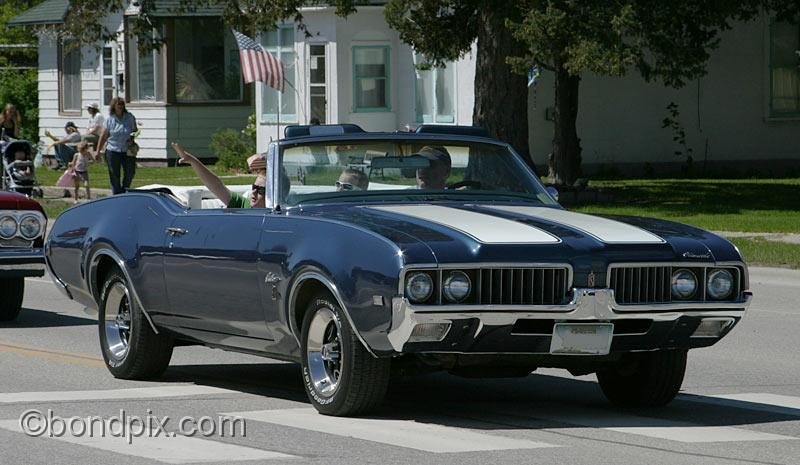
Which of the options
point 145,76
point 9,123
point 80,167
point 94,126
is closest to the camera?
point 9,123

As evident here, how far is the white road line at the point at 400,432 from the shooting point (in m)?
7.93

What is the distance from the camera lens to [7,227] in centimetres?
1356

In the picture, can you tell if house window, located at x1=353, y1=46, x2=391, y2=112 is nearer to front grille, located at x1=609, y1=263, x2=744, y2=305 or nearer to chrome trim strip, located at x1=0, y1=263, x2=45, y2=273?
chrome trim strip, located at x1=0, y1=263, x2=45, y2=273

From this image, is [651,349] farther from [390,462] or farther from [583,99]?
[583,99]

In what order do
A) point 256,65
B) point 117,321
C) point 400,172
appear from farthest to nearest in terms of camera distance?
point 256,65 → point 117,321 → point 400,172

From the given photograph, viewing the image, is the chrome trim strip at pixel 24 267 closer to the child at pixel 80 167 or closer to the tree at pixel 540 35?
the tree at pixel 540 35

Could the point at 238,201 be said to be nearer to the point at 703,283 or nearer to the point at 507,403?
the point at 507,403

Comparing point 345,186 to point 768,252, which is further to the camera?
point 768,252

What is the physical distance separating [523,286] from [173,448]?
6.01 feet

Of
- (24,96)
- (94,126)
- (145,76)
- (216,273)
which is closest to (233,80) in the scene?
(145,76)

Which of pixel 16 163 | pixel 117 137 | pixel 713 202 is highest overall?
pixel 117 137

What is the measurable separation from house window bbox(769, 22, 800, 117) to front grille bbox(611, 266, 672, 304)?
30.1m

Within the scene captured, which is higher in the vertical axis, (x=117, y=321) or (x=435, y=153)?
(x=435, y=153)

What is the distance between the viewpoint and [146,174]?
129 ft
